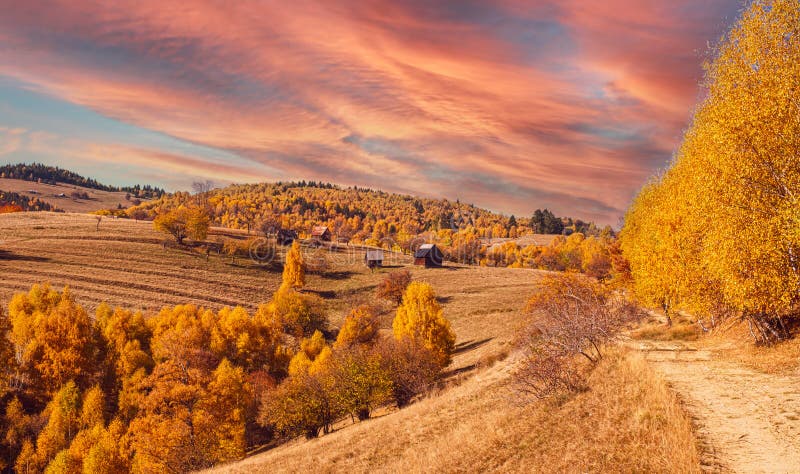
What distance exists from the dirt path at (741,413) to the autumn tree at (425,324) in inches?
1544

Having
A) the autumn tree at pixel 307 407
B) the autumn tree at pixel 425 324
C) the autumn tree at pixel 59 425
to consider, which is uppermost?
the autumn tree at pixel 425 324

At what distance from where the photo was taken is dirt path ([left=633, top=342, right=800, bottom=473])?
1176 centimetres

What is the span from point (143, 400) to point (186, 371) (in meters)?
7.04

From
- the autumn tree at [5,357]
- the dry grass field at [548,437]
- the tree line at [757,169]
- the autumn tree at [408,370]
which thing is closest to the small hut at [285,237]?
the autumn tree at [5,357]

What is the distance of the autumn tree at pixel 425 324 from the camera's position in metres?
59.7

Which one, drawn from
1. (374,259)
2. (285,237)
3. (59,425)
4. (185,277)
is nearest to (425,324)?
(59,425)

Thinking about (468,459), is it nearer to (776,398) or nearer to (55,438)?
(776,398)

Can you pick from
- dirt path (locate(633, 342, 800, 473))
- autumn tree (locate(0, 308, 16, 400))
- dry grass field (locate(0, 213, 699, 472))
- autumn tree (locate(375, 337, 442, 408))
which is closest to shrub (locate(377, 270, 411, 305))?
dry grass field (locate(0, 213, 699, 472))

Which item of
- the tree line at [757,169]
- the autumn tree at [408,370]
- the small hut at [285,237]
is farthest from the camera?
the small hut at [285,237]

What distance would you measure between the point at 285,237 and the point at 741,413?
555 ft

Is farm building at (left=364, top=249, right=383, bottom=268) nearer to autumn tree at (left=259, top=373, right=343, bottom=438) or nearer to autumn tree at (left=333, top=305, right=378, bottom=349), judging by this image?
autumn tree at (left=333, top=305, right=378, bottom=349)

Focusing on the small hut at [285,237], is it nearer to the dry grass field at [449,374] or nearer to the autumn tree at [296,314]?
the dry grass field at [449,374]

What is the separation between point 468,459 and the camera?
56.4ft

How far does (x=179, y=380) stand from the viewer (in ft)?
202
